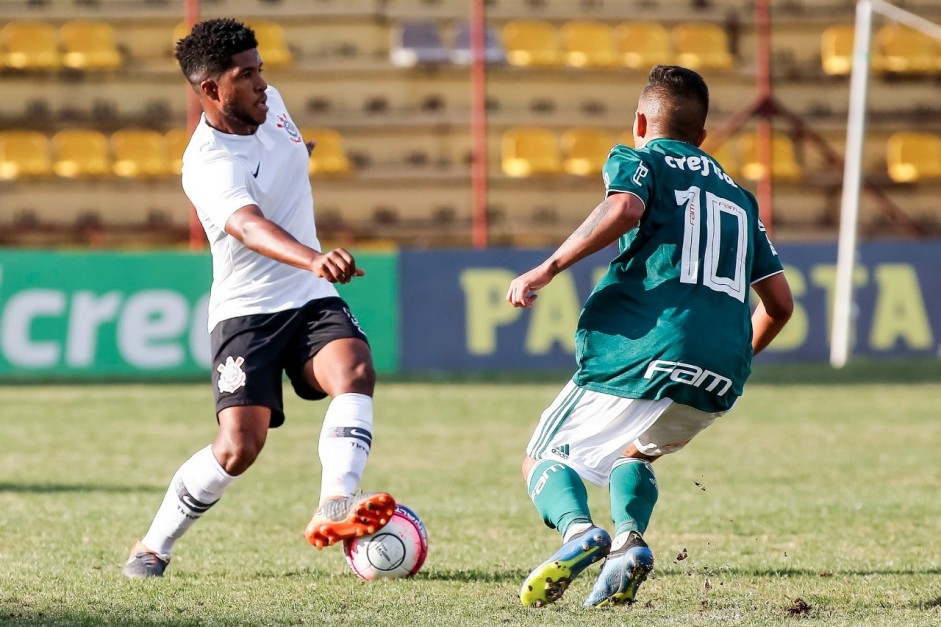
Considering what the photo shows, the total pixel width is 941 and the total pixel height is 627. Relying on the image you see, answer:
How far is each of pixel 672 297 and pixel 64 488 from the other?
4.45m

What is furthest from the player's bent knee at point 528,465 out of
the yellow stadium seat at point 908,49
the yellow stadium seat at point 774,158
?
the yellow stadium seat at point 908,49

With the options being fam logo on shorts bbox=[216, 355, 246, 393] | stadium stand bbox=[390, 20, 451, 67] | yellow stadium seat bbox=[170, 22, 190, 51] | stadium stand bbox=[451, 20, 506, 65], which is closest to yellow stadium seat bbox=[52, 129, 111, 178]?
yellow stadium seat bbox=[170, 22, 190, 51]

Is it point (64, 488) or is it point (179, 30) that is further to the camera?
point (179, 30)

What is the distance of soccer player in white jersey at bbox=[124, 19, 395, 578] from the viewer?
509 centimetres

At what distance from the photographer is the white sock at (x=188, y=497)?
5227mm

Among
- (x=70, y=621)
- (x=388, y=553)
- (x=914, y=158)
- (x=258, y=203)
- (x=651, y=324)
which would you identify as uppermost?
(x=258, y=203)

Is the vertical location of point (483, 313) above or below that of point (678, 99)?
below

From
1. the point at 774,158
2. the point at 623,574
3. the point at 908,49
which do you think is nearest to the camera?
the point at 623,574

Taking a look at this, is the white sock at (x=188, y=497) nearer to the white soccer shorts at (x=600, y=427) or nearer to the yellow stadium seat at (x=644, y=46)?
the white soccer shorts at (x=600, y=427)

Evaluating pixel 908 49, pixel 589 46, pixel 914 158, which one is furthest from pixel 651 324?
pixel 908 49

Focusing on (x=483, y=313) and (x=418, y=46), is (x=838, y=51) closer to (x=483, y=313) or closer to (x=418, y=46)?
(x=418, y=46)

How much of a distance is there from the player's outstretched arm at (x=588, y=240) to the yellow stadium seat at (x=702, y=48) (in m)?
15.5

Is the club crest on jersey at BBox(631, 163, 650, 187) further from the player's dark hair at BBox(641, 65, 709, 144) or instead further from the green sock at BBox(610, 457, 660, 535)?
the green sock at BBox(610, 457, 660, 535)

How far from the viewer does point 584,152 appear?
18.9 metres
